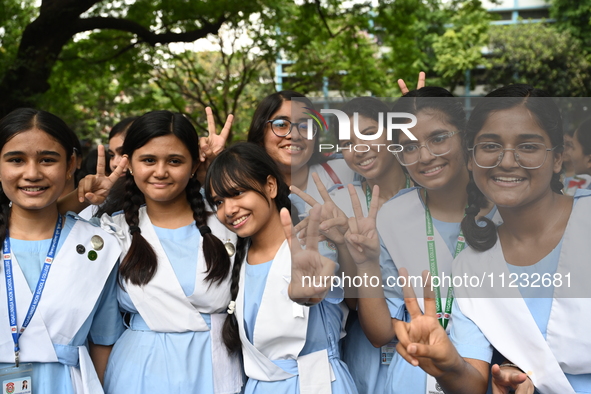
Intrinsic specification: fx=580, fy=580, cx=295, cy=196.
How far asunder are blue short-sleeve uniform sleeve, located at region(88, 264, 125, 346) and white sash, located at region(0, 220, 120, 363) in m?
0.10

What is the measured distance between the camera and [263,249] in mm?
2486

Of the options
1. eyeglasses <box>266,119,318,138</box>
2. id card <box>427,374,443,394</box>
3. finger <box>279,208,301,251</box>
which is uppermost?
eyeglasses <box>266,119,318,138</box>

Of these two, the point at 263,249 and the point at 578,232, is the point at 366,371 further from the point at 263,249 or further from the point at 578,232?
the point at 578,232

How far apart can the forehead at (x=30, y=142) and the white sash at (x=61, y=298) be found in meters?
0.37

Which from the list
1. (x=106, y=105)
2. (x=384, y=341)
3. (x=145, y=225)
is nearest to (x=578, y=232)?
(x=384, y=341)

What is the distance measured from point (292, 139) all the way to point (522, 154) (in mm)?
1225

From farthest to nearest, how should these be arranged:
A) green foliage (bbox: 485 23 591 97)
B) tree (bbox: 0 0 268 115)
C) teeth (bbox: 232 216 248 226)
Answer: green foliage (bbox: 485 23 591 97)
tree (bbox: 0 0 268 115)
teeth (bbox: 232 216 248 226)

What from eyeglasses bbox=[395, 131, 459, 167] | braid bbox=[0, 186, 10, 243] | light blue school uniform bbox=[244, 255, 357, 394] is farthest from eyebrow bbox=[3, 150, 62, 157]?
eyeglasses bbox=[395, 131, 459, 167]

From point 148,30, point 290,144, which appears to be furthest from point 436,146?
point 148,30

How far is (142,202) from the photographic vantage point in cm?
276

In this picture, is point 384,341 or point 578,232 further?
point 384,341

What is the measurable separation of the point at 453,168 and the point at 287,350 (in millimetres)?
998

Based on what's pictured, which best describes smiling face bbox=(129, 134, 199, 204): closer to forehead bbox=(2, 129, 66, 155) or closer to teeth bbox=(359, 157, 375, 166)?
forehead bbox=(2, 129, 66, 155)

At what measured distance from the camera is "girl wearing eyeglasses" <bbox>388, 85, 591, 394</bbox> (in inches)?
76.9
